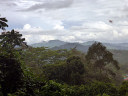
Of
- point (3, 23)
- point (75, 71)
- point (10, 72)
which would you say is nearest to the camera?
point (10, 72)

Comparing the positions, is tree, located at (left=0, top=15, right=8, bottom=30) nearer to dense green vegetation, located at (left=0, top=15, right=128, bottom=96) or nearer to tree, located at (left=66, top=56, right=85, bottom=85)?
dense green vegetation, located at (left=0, top=15, right=128, bottom=96)

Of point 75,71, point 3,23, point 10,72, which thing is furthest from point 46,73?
point 10,72

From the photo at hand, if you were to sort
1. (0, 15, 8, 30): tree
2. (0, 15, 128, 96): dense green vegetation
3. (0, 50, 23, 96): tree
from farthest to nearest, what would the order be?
(0, 15, 8, 30): tree, (0, 15, 128, 96): dense green vegetation, (0, 50, 23, 96): tree

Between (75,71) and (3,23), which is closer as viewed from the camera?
(3,23)

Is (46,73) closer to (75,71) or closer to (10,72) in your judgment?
(75,71)

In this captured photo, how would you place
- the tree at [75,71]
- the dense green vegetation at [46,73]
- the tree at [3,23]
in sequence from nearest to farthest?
the dense green vegetation at [46,73] < the tree at [3,23] < the tree at [75,71]

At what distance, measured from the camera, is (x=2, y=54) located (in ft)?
18.6

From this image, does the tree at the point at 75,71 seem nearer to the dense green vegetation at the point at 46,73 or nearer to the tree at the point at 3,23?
the dense green vegetation at the point at 46,73

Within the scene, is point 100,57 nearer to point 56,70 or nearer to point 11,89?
point 56,70

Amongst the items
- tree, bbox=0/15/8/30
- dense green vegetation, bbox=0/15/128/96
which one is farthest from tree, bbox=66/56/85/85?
tree, bbox=0/15/8/30

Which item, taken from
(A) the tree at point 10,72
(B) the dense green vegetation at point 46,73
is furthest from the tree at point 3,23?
(A) the tree at point 10,72

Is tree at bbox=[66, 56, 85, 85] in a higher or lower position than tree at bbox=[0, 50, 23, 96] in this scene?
lower

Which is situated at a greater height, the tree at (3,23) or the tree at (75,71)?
the tree at (3,23)

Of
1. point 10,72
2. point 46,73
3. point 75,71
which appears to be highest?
point 10,72
